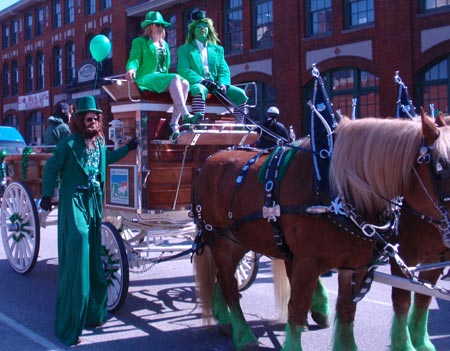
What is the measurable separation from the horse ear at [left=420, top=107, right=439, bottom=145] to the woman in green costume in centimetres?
293

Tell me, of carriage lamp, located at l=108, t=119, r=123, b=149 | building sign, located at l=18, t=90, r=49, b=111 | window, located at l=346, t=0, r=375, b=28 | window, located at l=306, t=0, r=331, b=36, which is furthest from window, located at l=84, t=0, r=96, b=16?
carriage lamp, located at l=108, t=119, r=123, b=149

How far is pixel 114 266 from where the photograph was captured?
19.2 ft

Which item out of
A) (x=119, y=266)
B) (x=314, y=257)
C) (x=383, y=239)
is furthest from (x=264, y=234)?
(x=119, y=266)

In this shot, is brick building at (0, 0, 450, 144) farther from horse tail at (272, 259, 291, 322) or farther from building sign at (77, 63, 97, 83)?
horse tail at (272, 259, 291, 322)

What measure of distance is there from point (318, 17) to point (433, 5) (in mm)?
3865

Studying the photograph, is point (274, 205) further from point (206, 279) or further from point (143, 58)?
point (143, 58)

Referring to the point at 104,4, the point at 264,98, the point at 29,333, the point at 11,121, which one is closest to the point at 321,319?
the point at 29,333

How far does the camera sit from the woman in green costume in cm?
495

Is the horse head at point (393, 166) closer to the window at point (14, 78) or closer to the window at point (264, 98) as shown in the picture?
the window at point (264, 98)

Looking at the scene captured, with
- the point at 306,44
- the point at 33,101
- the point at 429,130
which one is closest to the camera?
the point at 429,130

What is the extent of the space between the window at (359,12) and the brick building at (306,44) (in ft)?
0.10

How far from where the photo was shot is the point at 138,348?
16.0 ft

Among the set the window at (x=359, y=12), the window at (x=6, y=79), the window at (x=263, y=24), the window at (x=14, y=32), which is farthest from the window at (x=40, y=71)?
the window at (x=359, y=12)

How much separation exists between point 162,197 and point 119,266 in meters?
0.86
